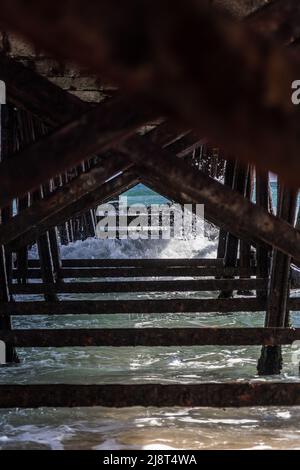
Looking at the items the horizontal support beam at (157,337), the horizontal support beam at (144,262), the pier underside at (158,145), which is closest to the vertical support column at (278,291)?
the pier underside at (158,145)

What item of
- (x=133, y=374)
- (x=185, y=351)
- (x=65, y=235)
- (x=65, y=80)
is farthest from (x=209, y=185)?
(x=65, y=235)

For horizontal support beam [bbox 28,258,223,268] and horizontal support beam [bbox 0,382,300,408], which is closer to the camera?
horizontal support beam [bbox 0,382,300,408]

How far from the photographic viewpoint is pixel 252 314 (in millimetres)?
6793

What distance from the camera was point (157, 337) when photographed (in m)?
3.35

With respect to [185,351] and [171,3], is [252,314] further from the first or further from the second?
Answer: [171,3]

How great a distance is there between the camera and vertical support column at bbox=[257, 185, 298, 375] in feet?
12.7

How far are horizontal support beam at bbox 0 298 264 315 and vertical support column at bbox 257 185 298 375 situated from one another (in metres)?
0.39

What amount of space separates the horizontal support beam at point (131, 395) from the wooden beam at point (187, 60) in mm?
1968

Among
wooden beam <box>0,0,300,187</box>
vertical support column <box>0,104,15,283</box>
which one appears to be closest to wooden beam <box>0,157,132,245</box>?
vertical support column <box>0,104,15,283</box>

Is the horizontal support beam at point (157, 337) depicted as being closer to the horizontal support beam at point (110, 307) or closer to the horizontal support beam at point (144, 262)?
the horizontal support beam at point (110, 307)

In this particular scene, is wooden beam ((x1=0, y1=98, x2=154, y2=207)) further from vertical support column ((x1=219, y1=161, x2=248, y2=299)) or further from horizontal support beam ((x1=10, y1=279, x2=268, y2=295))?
vertical support column ((x1=219, y1=161, x2=248, y2=299))

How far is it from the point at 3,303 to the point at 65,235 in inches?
322

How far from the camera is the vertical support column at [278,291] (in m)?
3.86

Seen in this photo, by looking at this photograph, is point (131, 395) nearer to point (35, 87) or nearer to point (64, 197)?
point (64, 197)
